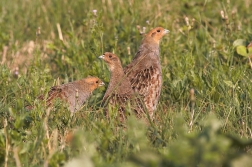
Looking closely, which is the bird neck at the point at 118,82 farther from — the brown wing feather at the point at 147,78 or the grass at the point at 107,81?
the grass at the point at 107,81

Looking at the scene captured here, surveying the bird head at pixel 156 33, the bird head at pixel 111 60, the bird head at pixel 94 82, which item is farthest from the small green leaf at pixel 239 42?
the bird head at pixel 94 82

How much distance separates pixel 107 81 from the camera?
6.78 meters

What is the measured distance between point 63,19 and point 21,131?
14.8 ft

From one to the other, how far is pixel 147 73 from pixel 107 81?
45 centimetres

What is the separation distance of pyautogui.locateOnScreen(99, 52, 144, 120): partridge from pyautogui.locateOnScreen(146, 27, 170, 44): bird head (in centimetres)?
72

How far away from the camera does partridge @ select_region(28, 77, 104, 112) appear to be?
6273 mm

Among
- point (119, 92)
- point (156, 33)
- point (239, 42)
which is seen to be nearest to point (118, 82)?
point (119, 92)

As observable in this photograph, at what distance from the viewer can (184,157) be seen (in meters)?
3.26

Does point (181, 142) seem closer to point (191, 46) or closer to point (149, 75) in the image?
point (149, 75)

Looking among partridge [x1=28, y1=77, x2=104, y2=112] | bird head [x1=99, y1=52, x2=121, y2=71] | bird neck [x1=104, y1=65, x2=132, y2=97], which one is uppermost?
bird head [x1=99, y1=52, x2=121, y2=71]

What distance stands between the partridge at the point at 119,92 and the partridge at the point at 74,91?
9.4 inches

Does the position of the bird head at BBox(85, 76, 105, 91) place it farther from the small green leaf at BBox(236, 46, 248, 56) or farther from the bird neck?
the small green leaf at BBox(236, 46, 248, 56)

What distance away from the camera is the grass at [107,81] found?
12.1 feet

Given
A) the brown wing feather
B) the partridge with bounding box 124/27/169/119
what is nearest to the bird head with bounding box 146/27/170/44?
the partridge with bounding box 124/27/169/119
